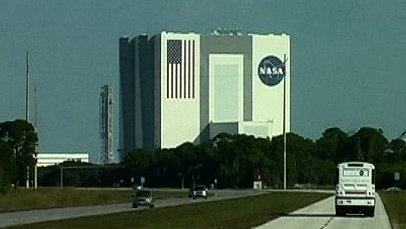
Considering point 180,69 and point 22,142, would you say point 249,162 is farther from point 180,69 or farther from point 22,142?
point 22,142

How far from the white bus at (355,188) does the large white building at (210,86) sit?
125508 millimetres

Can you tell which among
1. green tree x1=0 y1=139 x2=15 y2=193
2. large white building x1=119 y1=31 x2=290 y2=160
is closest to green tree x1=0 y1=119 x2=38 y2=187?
green tree x1=0 y1=139 x2=15 y2=193

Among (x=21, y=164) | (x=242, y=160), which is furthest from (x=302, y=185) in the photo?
(x=21, y=164)

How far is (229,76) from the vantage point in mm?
188500

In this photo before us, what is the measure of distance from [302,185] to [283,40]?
3202 centimetres

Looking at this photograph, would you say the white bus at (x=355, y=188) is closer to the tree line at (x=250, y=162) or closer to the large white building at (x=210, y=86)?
the tree line at (x=250, y=162)

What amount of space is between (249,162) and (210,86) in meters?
24.5

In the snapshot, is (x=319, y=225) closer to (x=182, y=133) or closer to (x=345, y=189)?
(x=345, y=189)

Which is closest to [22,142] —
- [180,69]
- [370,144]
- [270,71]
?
[180,69]

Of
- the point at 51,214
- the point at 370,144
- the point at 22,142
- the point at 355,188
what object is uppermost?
the point at 370,144

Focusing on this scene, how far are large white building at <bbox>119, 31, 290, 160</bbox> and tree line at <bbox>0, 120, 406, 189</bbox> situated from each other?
5548mm

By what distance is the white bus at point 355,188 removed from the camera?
58875 mm

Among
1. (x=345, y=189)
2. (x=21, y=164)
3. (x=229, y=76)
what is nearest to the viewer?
(x=345, y=189)

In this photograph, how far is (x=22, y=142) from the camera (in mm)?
122438
